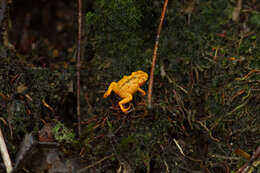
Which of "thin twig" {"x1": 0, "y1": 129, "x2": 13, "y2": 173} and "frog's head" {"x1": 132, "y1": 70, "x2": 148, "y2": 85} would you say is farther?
"frog's head" {"x1": 132, "y1": 70, "x2": 148, "y2": 85}

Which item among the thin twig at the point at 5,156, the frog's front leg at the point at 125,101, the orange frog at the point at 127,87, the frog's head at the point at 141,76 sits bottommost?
the thin twig at the point at 5,156

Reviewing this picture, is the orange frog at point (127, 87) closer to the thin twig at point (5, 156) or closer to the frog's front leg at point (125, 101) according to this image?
the frog's front leg at point (125, 101)

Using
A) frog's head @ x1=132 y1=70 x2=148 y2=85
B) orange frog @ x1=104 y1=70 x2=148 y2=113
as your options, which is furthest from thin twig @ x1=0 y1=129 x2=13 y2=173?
frog's head @ x1=132 y1=70 x2=148 y2=85

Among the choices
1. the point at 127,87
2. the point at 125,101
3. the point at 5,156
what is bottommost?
the point at 5,156

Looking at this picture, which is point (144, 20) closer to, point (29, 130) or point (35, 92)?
point (35, 92)

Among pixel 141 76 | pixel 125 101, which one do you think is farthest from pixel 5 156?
pixel 141 76

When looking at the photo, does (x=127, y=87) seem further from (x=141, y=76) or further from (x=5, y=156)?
(x=5, y=156)

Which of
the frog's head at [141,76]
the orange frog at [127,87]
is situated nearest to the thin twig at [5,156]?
the orange frog at [127,87]

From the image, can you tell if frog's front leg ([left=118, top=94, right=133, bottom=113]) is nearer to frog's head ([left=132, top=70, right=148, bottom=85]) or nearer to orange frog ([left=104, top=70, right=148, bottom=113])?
orange frog ([left=104, top=70, right=148, bottom=113])
